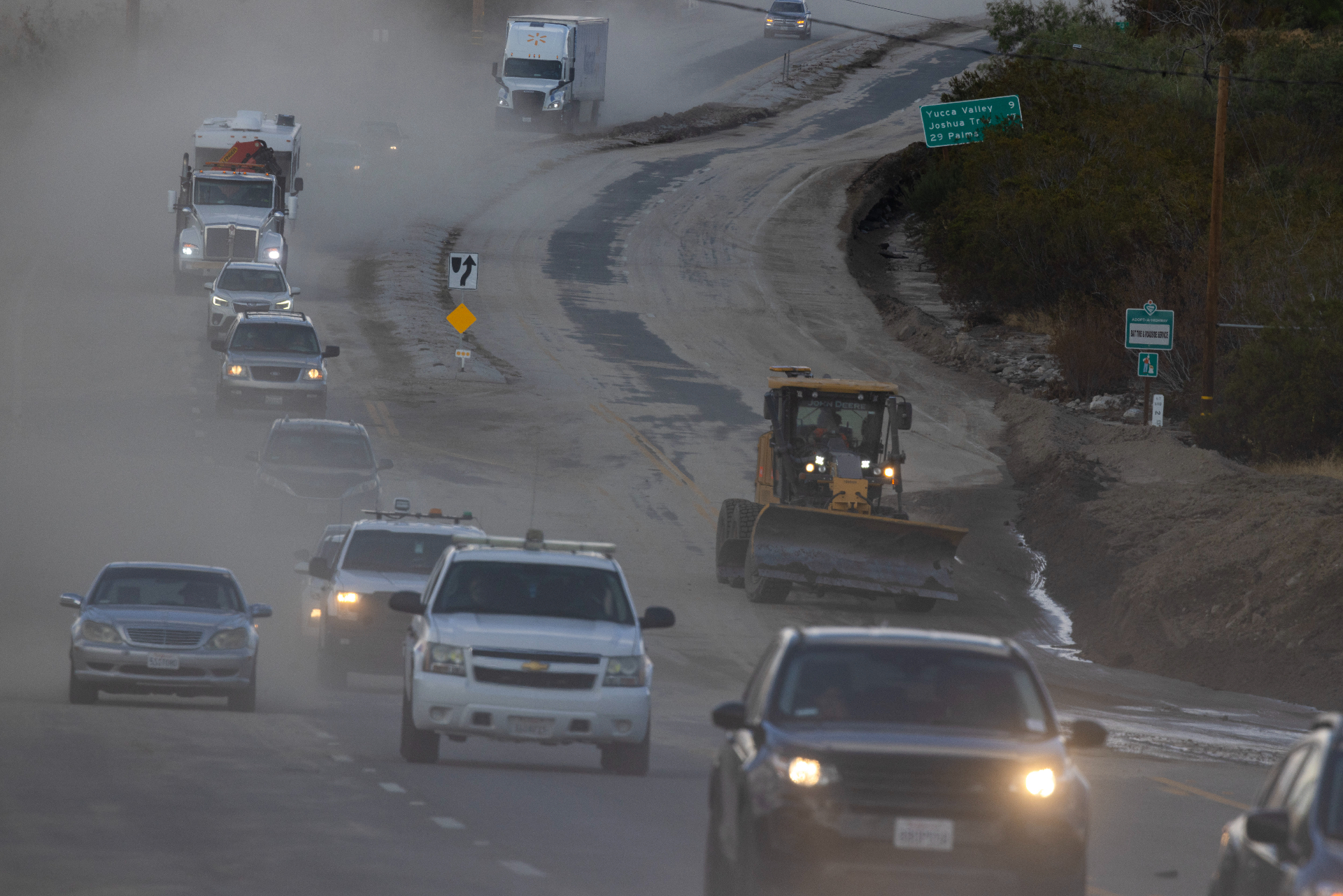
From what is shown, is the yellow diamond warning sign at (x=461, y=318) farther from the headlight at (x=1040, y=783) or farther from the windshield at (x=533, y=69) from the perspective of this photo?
the headlight at (x=1040, y=783)

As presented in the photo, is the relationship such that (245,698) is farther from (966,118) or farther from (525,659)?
(966,118)

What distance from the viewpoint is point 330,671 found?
1966 centimetres

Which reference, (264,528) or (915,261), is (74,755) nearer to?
(264,528)

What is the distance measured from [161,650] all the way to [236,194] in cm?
3169

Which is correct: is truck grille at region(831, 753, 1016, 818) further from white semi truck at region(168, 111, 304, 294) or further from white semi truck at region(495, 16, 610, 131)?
white semi truck at region(495, 16, 610, 131)

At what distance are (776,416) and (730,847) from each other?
57.2ft

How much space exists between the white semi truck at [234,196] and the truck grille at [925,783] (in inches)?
1601

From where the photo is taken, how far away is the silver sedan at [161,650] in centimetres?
1734

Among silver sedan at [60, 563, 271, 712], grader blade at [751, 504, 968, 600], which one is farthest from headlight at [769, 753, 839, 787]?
grader blade at [751, 504, 968, 600]

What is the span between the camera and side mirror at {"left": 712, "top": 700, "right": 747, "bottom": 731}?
902 cm

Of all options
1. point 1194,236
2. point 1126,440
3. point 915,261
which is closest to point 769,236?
point 915,261

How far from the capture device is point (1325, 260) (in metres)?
43.6

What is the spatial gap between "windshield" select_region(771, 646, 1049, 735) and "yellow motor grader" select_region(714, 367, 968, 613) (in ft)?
52.3

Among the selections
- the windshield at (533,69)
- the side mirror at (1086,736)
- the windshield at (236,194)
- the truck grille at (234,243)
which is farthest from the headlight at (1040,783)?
the windshield at (533,69)
